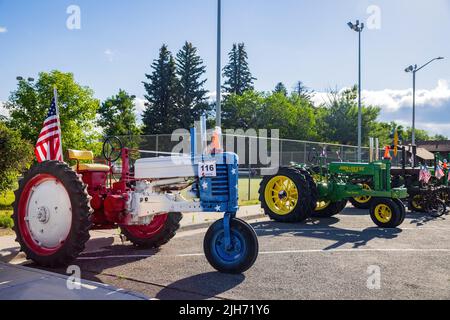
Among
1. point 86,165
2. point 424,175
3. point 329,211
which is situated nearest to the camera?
point 86,165

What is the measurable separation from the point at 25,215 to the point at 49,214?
454 mm

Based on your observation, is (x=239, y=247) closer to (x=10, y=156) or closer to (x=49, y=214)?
(x=49, y=214)

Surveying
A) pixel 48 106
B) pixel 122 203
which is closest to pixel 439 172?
pixel 122 203

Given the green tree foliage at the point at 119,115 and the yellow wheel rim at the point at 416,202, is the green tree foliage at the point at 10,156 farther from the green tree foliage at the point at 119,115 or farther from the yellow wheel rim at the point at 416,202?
the green tree foliage at the point at 119,115

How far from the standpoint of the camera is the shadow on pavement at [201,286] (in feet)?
15.1

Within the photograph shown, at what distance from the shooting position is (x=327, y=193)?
10.6 metres

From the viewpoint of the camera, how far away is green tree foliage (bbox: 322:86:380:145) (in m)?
49.8

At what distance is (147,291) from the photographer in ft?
15.6

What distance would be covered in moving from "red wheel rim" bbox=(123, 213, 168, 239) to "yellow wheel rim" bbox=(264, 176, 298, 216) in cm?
416

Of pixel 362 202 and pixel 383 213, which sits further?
pixel 362 202

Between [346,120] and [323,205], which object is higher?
[346,120]

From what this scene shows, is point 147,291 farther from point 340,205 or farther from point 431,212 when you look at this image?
point 431,212

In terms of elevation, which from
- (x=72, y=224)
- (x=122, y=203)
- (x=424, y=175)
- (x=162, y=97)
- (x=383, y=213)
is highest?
(x=162, y=97)
